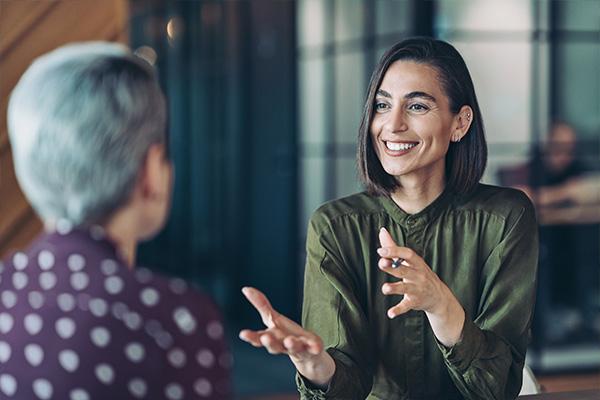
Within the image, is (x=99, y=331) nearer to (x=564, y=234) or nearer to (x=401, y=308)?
(x=401, y=308)

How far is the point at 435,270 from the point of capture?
1896 millimetres

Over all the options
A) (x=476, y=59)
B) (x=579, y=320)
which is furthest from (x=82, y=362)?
(x=579, y=320)

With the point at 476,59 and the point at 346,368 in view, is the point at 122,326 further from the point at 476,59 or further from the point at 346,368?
the point at 476,59

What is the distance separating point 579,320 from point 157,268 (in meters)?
2.86

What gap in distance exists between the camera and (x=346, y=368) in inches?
69.7

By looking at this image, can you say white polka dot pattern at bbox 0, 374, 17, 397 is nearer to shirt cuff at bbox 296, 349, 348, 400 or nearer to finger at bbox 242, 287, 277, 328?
finger at bbox 242, 287, 277, 328

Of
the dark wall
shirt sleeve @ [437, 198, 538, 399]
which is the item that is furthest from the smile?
the dark wall

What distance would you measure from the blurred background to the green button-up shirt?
2.55 metres

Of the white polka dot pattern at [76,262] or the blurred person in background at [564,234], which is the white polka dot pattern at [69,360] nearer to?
the white polka dot pattern at [76,262]

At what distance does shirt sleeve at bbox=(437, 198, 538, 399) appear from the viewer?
5.72 ft

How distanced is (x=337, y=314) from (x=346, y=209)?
A: 0.21 metres

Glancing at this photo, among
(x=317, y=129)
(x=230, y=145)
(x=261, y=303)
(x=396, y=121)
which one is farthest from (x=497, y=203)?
(x=230, y=145)

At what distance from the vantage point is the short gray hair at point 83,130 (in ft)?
3.72

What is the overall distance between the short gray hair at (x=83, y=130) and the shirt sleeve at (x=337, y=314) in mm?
697
